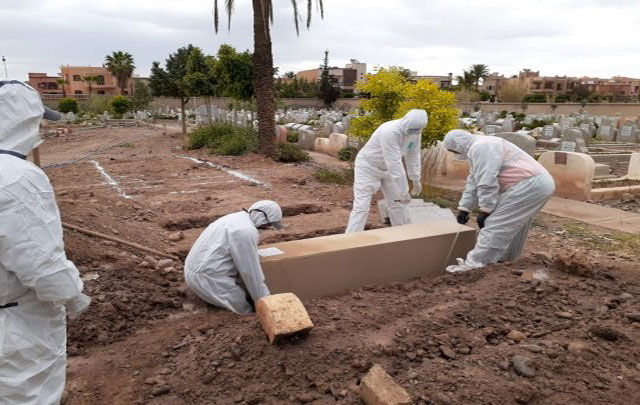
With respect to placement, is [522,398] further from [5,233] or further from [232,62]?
[232,62]

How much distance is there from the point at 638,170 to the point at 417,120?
24.7 ft

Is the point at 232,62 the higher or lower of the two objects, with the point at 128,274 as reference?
higher

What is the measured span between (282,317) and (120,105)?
122 feet

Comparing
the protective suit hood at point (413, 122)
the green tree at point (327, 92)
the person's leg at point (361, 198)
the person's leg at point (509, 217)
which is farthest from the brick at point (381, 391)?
the green tree at point (327, 92)

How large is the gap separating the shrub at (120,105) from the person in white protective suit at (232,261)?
1419 inches

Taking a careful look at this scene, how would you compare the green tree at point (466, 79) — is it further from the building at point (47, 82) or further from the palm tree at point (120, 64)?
the building at point (47, 82)

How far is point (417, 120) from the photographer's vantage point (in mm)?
5145

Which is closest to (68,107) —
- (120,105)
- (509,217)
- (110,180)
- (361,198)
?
(120,105)

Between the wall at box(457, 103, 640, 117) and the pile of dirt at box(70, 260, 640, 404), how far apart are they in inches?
1213

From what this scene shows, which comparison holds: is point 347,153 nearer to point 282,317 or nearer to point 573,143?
point 573,143

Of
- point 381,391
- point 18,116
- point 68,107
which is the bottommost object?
point 381,391

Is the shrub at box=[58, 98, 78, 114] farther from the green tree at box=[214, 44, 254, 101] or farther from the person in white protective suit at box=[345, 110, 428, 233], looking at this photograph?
the person in white protective suit at box=[345, 110, 428, 233]

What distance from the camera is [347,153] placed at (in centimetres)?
1319

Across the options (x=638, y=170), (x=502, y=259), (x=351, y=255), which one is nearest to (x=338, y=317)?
(x=351, y=255)
